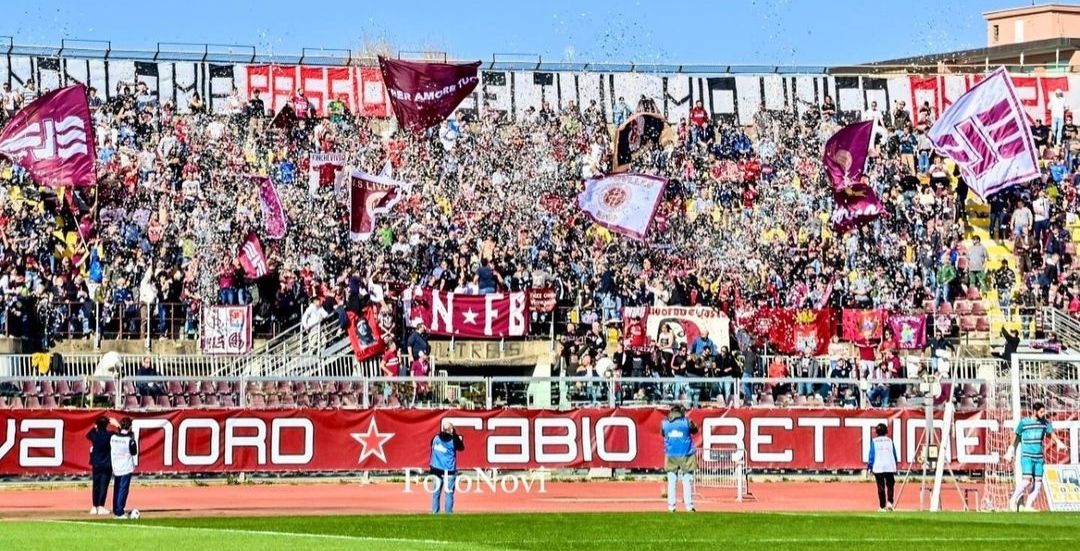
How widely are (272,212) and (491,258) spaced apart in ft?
17.3

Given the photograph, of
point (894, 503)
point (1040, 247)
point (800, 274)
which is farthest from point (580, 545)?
point (1040, 247)

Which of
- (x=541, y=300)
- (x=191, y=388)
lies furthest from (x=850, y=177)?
(x=191, y=388)

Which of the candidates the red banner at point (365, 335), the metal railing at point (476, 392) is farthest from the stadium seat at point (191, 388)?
the red banner at point (365, 335)

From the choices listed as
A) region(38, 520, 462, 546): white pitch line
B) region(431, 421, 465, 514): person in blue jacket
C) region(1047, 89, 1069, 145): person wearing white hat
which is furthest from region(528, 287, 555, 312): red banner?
region(1047, 89, 1069, 145): person wearing white hat

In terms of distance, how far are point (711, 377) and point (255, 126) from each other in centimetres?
1763

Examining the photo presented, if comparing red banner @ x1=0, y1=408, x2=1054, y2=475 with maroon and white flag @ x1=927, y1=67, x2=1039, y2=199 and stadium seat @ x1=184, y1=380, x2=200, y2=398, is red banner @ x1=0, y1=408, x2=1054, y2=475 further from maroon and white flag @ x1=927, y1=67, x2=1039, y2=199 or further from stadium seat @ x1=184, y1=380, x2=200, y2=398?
maroon and white flag @ x1=927, y1=67, x2=1039, y2=199

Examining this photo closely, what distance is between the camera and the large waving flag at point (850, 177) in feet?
145

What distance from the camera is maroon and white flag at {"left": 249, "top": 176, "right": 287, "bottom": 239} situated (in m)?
40.9

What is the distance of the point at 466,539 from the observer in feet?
66.0

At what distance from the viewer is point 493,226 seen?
140 feet

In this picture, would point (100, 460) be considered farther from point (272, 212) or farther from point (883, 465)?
point (272, 212)

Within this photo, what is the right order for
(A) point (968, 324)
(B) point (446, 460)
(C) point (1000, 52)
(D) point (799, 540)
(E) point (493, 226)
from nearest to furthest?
(D) point (799, 540), (B) point (446, 460), (A) point (968, 324), (E) point (493, 226), (C) point (1000, 52)

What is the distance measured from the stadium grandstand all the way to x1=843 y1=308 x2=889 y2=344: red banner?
0.05 meters

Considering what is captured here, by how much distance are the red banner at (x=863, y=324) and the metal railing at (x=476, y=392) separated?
6086mm
